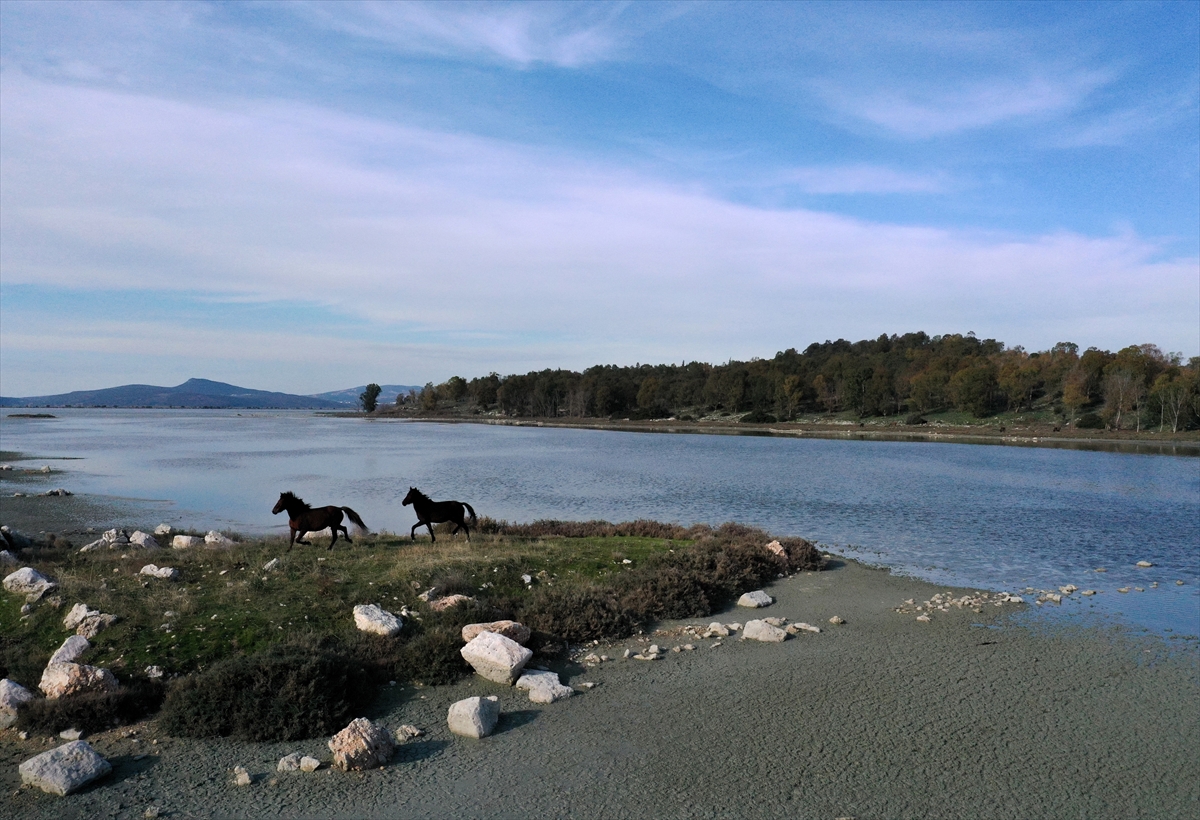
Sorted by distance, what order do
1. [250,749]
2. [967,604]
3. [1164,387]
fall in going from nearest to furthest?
[250,749]
[967,604]
[1164,387]

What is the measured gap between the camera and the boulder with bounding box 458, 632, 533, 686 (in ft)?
37.1

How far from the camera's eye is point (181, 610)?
40.9 feet

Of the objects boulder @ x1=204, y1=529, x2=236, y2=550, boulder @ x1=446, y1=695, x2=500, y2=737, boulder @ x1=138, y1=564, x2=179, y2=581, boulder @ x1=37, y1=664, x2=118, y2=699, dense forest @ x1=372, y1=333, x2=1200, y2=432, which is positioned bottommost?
boulder @ x1=446, y1=695, x2=500, y2=737

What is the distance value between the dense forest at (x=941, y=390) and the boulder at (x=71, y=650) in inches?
4757

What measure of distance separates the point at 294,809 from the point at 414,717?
2388 mm

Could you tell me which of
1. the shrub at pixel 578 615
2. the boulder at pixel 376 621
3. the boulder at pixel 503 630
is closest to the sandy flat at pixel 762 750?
the shrub at pixel 578 615

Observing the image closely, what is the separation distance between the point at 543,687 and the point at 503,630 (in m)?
1.68

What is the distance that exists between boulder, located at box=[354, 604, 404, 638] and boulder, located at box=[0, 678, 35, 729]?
426 centimetres

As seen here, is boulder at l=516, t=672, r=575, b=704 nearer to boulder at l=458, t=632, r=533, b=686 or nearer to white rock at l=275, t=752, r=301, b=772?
boulder at l=458, t=632, r=533, b=686

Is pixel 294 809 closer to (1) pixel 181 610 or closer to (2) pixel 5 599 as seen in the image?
(1) pixel 181 610

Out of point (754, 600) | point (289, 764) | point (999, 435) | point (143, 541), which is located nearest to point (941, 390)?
point (999, 435)

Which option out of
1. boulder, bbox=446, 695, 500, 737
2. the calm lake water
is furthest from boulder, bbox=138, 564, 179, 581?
the calm lake water

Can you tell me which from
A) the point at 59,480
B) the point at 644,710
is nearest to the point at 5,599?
the point at 644,710

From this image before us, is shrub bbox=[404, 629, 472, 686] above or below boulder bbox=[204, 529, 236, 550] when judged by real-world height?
below
